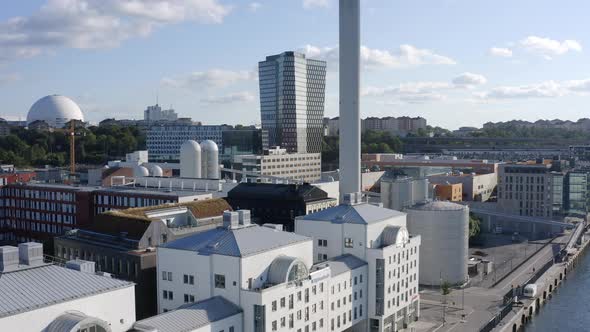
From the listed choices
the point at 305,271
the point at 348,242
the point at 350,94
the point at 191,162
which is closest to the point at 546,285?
the point at 350,94

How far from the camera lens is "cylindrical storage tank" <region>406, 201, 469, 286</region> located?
6238 centimetres

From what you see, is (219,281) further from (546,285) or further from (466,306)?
(546,285)

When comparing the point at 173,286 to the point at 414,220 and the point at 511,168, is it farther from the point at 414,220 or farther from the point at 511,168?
the point at 511,168

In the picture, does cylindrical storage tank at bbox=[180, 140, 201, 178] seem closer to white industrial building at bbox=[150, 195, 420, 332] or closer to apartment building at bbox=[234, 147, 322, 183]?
apartment building at bbox=[234, 147, 322, 183]

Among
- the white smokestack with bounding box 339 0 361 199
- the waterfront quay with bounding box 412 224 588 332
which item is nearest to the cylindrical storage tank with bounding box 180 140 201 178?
the white smokestack with bounding box 339 0 361 199

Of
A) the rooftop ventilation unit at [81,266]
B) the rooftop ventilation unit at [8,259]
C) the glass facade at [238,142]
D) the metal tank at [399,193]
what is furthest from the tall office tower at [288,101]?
the rooftop ventilation unit at [8,259]

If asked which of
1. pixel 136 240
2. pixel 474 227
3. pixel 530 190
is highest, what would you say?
pixel 136 240

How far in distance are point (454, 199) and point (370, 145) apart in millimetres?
85700

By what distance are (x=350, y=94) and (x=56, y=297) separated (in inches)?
1699

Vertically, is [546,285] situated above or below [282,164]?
below

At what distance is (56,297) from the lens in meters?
25.8

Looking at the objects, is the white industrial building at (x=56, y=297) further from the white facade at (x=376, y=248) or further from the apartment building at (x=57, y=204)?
the apartment building at (x=57, y=204)

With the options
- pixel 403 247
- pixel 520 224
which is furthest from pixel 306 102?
pixel 403 247

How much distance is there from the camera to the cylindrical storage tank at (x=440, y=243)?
2456 inches
